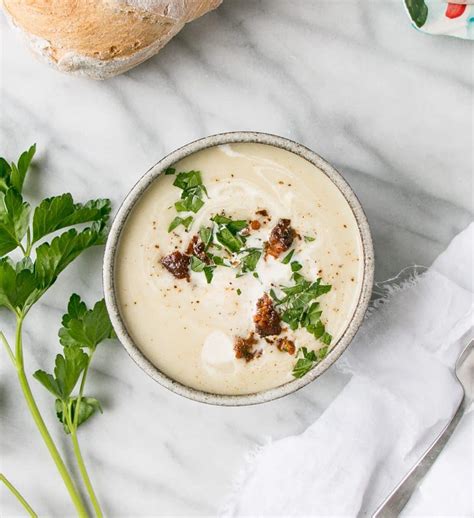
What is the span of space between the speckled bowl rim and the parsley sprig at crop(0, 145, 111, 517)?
149 millimetres

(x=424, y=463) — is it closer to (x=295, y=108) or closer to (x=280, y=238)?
(x=280, y=238)

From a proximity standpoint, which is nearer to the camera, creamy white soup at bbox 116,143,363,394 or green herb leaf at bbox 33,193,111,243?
creamy white soup at bbox 116,143,363,394

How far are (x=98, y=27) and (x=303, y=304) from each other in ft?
1.86

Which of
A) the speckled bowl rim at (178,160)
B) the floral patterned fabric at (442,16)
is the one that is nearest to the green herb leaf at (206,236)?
the speckled bowl rim at (178,160)

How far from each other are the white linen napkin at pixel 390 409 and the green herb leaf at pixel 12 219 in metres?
0.63

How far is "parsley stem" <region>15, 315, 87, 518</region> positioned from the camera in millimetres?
1567

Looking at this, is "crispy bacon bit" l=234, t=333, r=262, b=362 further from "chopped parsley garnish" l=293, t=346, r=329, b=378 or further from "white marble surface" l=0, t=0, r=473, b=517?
"white marble surface" l=0, t=0, r=473, b=517

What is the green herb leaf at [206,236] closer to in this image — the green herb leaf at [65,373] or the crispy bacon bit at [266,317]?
the crispy bacon bit at [266,317]

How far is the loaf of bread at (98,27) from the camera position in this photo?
140 cm

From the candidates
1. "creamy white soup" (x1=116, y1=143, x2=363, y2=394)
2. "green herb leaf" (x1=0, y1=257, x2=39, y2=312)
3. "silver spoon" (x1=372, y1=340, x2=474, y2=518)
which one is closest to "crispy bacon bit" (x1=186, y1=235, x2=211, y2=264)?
"creamy white soup" (x1=116, y1=143, x2=363, y2=394)

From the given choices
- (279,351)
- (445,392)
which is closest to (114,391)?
(279,351)

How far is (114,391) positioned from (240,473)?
0.29 meters

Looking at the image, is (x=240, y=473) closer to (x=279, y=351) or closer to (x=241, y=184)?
(x=279, y=351)

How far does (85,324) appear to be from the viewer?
5.08 feet
